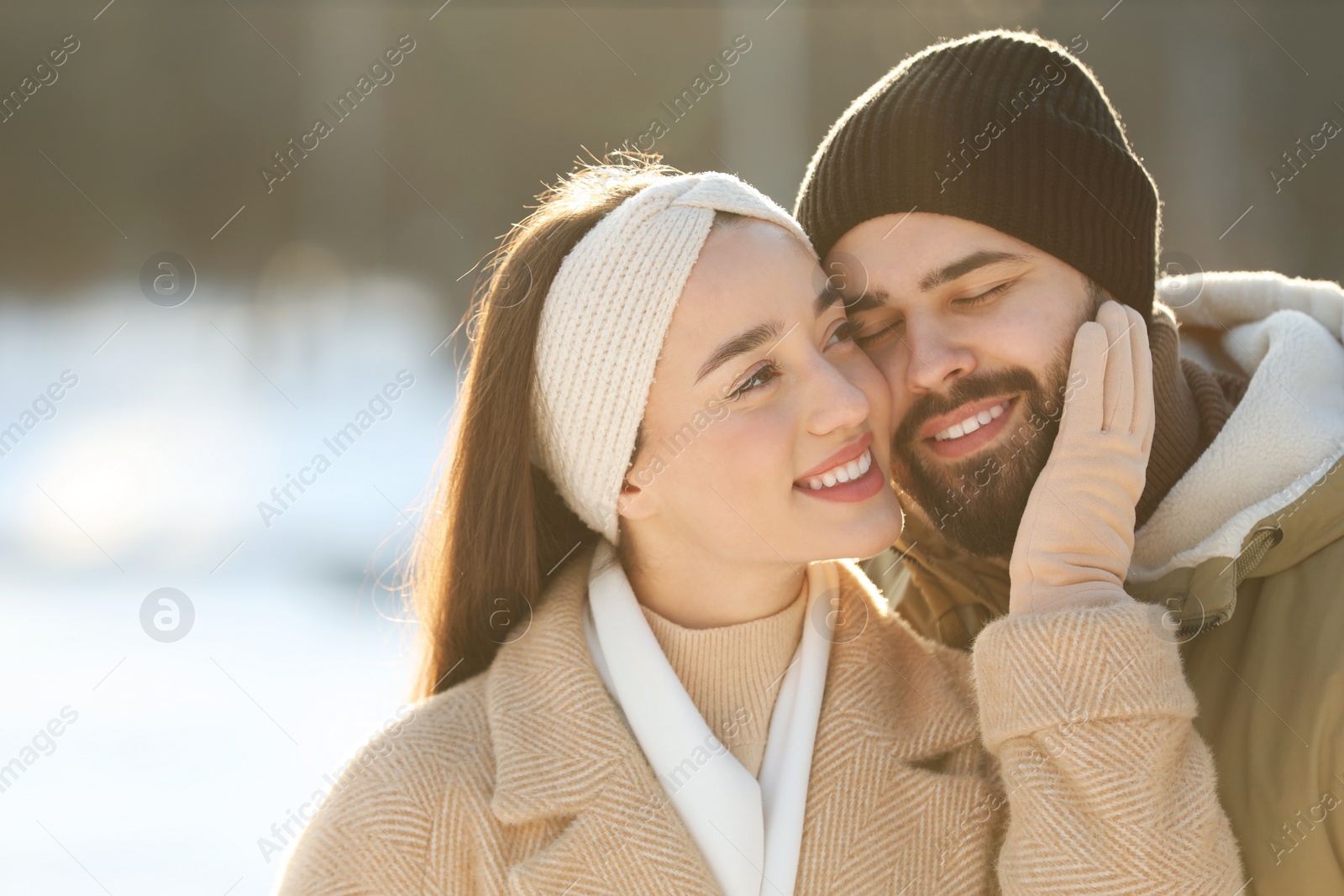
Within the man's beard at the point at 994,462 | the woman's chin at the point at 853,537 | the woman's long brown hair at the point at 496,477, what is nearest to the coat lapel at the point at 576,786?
the woman's long brown hair at the point at 496,477

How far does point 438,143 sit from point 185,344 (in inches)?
208

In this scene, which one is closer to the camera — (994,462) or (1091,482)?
(1091,482)

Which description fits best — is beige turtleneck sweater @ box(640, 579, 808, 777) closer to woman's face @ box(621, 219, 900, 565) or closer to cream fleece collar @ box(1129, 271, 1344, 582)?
woman's face @ box(621, 219, 900, 565)

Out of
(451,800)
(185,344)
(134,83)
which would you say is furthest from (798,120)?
(134,83)

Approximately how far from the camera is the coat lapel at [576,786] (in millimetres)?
2010

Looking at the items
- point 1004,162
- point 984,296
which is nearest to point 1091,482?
point 984,296

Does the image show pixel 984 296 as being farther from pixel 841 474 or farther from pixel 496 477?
pixel 496 477

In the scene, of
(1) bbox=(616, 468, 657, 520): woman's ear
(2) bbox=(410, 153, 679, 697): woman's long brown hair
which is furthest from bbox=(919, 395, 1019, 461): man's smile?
(2) bbox=(410, 153, 679, 697): woman's long brown hair

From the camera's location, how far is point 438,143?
745 inches

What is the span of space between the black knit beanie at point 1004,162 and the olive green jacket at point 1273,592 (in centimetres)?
40

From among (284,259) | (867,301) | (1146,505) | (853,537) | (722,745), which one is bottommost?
(1146,505)

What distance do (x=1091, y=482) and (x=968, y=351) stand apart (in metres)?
0.41

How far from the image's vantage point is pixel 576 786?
2096 mm

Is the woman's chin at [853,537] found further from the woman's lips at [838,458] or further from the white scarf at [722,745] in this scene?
the white scarf at [722,745]
